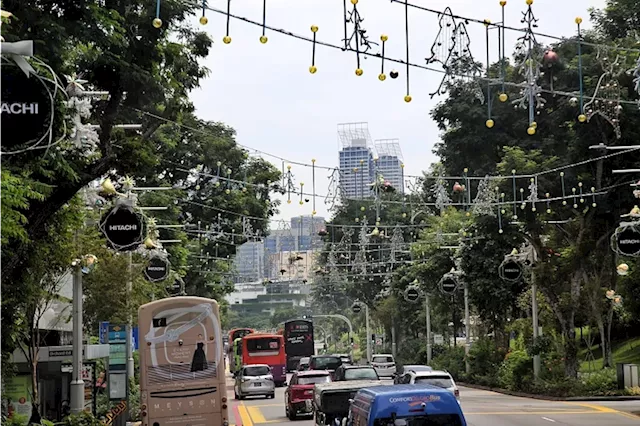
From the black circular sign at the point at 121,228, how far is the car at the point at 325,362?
17905mm

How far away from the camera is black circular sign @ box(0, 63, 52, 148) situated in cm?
1003

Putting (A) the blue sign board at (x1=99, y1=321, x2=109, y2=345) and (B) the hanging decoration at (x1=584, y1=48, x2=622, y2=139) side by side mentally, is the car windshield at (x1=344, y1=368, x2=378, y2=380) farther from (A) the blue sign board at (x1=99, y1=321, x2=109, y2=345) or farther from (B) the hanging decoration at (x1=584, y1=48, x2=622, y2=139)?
(B) the hanging decoration at (x1=584, y1=48, x2=622, y2=139)

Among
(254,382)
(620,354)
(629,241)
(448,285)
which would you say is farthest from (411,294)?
(629,241)

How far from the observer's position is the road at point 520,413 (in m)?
26.8

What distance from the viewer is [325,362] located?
40.0 meters

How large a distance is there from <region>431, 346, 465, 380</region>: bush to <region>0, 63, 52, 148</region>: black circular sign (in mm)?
49138

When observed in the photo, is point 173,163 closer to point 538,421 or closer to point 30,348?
point 30,348

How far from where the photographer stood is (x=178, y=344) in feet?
76.3

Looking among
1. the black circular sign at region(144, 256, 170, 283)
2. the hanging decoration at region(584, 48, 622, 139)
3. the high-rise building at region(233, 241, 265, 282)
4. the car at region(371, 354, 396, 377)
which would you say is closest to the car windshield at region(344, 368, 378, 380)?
the black circular sign at region(144, 256, 170, 283)

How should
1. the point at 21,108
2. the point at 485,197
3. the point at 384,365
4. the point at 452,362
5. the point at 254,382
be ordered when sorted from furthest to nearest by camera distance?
the point at 452,362 → the point at 384,365 → the point at 254,382 → the point at 485,197 → the point at 21,108

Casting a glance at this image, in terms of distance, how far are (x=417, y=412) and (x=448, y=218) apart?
46749 millimetres

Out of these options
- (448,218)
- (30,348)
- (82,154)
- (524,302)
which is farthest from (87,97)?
(448,218)

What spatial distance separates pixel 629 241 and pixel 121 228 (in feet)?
48.3

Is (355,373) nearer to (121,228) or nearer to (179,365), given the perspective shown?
(179,365)
